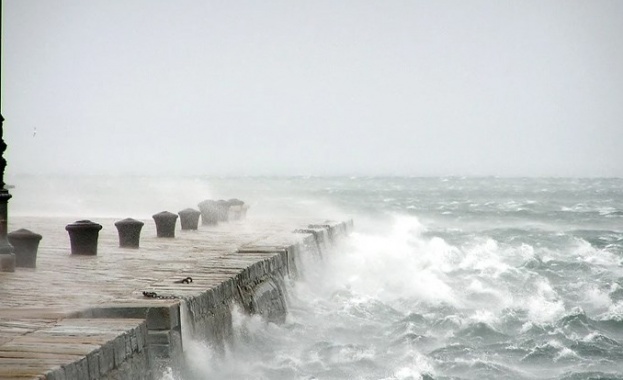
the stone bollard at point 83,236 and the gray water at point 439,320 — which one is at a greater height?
the stone bollard at point 83,236

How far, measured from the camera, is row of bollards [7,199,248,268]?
10.5 m

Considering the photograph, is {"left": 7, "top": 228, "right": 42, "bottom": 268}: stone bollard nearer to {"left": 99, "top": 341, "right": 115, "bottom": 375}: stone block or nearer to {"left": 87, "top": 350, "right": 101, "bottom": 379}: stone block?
{"left": 99, "top": 341, "right": 115, "bottom": 375}: stone block

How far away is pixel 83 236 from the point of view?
12102mm

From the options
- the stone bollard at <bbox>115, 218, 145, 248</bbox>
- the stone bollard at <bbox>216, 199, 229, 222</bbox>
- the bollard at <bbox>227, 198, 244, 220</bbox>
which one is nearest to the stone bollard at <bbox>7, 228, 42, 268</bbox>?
the stone bollard at <bbox>115, 218, 145, 248</bbox>

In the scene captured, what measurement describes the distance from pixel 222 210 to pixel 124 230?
24.7ft

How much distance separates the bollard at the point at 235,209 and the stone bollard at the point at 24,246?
35.4 feet

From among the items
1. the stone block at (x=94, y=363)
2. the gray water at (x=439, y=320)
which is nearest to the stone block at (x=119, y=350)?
the stone block at (x=94, y=363)

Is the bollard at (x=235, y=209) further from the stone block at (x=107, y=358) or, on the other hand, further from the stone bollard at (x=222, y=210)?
the stone block at (x=107, y=358)

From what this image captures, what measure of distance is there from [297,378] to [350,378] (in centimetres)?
64

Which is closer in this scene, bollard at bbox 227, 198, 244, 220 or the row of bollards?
the row of bollards

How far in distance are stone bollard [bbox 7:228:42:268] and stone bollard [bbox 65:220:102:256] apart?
1507 millimetres

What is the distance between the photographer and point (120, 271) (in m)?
10.4

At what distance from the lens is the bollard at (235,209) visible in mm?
21470

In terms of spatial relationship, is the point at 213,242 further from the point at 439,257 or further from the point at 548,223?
the point at 548,223
